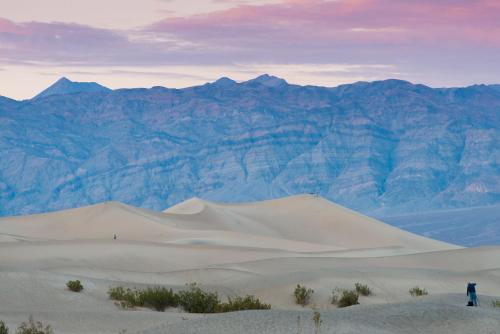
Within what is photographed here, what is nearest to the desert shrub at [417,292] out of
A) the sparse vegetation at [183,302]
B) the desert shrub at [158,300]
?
the sparse vegetation at [183,302]

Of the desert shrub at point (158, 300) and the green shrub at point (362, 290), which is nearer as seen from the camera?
the desert shrub at point (158, 300)

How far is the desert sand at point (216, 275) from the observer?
1602 cm

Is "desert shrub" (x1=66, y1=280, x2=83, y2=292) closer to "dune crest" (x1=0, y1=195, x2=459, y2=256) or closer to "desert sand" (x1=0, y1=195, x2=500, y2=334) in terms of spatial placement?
"desert sand" (x1=0, y1=195, x2=500, y2=334)

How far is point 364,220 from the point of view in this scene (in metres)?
106

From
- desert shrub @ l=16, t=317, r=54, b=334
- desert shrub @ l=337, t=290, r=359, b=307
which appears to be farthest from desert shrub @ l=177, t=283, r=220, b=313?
desert shrub @ l=337, t=290, r=359, b=307

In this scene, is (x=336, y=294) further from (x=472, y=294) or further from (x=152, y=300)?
(x=152, y=300)

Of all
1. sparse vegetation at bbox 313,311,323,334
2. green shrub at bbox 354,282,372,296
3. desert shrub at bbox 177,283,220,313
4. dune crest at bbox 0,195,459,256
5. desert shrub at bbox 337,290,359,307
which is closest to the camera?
sparse vegetation at bbox 313,311,323,334

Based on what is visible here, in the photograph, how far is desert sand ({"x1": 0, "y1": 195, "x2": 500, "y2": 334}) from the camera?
631 inches

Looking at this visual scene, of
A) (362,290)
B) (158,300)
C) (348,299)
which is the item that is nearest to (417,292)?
(362,290)

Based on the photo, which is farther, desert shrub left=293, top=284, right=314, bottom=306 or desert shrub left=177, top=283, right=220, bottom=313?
desert shrub left=293, top=284, right=314, bottom=306

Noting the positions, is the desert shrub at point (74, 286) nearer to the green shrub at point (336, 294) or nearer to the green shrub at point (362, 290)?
the green shrub at point (336, 294)

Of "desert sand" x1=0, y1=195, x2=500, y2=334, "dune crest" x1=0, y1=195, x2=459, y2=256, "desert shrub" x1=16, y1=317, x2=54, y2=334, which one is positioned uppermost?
"desert shrub" x1=16, y1=317, x2=54, y2=334

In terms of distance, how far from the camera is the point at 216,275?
31.1 m

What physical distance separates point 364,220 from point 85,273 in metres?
79.7
